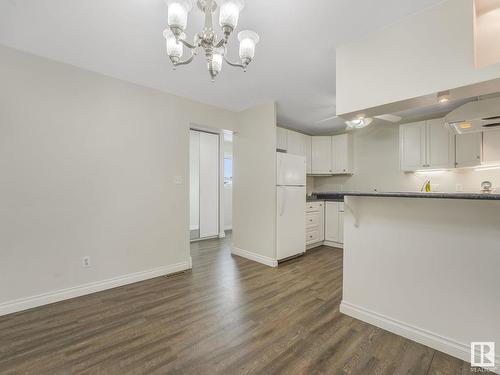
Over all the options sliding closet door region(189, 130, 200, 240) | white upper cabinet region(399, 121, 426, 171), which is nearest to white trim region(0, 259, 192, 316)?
sliding closet door region(189, 130, 200, 240)

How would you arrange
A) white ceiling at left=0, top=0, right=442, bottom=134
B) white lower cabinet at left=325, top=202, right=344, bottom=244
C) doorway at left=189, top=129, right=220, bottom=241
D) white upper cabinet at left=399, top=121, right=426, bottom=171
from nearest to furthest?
white ceiling at left=0, top=0, right=442, bottom=134
white upper cabinet at left=399, top=121, right=426, bottom=171
white lower cabinet at left=325, top=202, right=344, bottom=244
doorway at left=189, top=129, right=220, bottom=241

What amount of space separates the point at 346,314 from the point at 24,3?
364 centimetres

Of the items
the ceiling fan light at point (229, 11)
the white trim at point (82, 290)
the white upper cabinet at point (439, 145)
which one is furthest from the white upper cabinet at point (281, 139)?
the ceiling fan light at point (229, 11)

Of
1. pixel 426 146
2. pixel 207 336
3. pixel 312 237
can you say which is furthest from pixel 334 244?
pixel 207 336

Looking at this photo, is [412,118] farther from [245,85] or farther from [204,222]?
[204,222]

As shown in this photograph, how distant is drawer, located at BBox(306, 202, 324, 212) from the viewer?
4.44m

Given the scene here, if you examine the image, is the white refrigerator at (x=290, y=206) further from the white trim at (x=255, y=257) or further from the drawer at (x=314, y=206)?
the drawer at (x=314, y=206)

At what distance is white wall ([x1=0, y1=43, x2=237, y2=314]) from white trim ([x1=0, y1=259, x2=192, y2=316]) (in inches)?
0.4

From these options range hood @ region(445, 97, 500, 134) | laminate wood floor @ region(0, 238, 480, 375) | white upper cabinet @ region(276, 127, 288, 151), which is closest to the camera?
laminate wood floor @ region(0, 238, 480, 375)

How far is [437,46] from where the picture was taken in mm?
1635

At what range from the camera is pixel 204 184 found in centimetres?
528

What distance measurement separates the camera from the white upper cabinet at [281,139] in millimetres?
4343

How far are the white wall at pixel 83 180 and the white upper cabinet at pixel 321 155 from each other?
9.66ft

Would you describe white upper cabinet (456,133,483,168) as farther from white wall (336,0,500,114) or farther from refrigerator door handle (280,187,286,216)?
refrigerator door handle (280,187,286,216)
